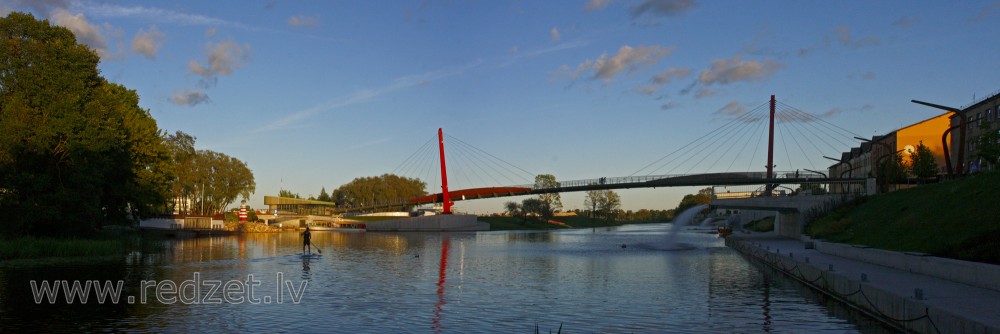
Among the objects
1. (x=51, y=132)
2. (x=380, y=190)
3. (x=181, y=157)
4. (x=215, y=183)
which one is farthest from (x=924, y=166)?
(x=380, y=190)

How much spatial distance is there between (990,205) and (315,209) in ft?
471

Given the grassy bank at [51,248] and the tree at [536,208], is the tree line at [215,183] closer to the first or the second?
the tree at [536,208]

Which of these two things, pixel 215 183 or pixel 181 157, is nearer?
pixel 181 157

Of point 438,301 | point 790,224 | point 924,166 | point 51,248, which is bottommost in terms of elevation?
point 438,301

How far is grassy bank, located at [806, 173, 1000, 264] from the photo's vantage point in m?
27.7

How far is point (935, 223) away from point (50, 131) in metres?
47.1

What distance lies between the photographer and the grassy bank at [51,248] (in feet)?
125

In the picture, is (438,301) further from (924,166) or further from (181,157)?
(181,157)

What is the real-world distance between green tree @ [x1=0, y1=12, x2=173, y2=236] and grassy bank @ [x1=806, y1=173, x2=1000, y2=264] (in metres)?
44.1

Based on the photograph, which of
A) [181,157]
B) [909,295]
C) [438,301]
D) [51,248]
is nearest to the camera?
[909,295]

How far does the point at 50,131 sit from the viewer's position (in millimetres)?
43844

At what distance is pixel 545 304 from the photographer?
24203mm

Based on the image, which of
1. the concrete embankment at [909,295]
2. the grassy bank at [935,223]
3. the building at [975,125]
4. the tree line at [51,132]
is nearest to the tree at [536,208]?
the building at [975,125]

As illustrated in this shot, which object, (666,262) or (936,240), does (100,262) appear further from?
(936,240)
